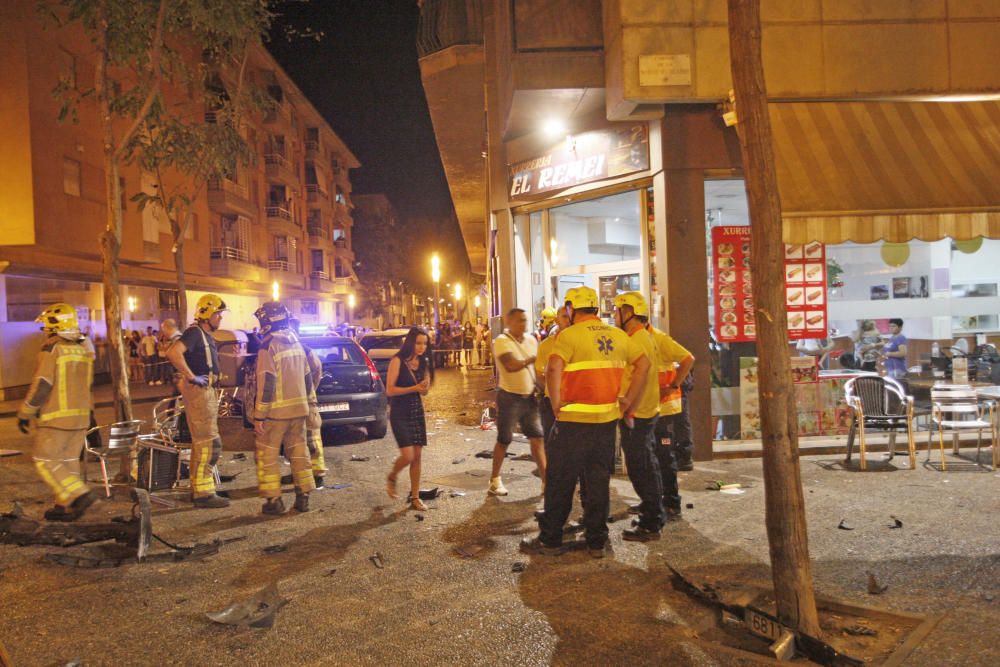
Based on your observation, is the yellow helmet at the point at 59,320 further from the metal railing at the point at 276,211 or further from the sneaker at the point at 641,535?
the metal railing at the point at 276,211

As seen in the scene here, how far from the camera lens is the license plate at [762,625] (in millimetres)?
3830

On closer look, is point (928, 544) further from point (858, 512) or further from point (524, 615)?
point (524, 615)

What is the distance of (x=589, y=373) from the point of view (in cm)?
533

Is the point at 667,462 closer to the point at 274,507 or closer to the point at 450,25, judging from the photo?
the point at 274,507

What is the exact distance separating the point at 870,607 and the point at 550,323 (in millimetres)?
4940

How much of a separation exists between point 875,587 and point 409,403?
4185 mm

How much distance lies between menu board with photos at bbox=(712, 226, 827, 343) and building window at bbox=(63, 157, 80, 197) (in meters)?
21.6

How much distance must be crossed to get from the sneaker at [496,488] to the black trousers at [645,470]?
6.17ft

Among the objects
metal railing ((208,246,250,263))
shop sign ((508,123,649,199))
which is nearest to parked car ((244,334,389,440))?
shop sign ((508,123,649,199))

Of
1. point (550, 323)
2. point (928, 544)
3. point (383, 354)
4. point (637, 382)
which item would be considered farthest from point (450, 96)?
point (928, 544)

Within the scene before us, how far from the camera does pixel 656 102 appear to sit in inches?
335

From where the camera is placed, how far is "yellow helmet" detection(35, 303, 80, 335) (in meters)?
6.62

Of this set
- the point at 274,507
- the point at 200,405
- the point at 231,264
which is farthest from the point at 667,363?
the point at 231,264

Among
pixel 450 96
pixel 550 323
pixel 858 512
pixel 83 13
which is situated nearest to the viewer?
pixel 858 512
